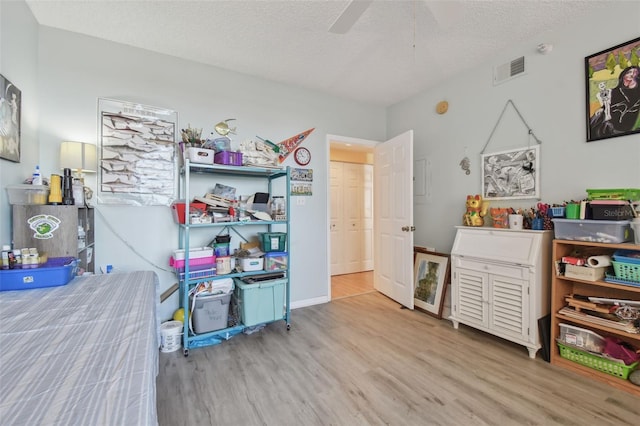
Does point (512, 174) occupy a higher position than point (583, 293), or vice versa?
point (512, 174)

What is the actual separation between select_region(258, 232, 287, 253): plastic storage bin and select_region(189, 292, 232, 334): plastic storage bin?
55 centimetres

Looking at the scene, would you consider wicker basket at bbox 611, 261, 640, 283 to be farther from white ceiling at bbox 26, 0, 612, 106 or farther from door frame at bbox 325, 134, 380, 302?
door frame at bbox 325, 134, 380, 302

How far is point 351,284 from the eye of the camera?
449cm

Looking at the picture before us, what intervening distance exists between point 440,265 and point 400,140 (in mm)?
1555

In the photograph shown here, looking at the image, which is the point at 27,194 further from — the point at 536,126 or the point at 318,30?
the point at 536,126

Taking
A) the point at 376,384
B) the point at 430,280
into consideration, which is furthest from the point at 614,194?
the point at 376,384

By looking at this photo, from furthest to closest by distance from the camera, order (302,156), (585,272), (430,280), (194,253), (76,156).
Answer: (302,156)
(430,280)
(194,253)
(76,156)
(585,272)

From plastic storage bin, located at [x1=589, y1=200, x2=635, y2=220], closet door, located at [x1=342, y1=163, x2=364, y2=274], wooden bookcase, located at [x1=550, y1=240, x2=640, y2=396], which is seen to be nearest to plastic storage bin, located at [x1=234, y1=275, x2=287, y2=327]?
wooden bookcase, located at [x1=550, y1=240, x2=640, y2=396]

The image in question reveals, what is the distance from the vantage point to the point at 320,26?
2.28 meters

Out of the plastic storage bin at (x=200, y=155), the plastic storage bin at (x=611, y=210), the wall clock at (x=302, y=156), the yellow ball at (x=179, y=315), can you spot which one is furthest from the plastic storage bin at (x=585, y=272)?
the yellow ball at (x=179, y=315)

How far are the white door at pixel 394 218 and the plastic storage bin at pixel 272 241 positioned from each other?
1.47m

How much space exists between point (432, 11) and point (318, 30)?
1057 millimetres

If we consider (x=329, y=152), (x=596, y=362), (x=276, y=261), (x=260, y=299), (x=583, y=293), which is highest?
(x=329, y=152)

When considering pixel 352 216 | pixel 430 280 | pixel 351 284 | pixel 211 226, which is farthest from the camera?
pixel 352 216
